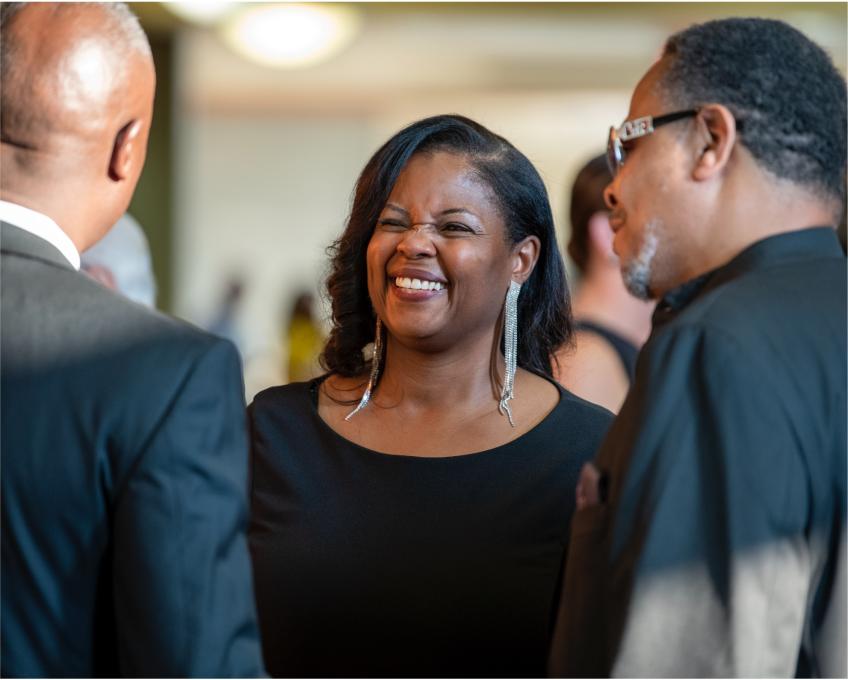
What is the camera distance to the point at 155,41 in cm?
834

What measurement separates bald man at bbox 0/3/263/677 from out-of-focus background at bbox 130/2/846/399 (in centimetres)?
119

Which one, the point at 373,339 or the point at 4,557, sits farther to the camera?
the point at 373,339

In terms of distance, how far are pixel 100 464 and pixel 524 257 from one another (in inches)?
46.0

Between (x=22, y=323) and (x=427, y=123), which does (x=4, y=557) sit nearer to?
(x=22, y=323)

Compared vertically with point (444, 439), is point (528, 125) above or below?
above

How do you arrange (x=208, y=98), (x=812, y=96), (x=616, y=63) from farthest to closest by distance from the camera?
(x=208, y=98) < (x=616, y=63) < (x=812, y=96)

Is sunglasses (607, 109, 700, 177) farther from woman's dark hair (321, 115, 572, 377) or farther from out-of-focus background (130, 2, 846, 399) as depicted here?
out-of-focus background (130, 2, 846, 399)

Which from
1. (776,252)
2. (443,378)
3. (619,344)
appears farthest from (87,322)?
(619,344)

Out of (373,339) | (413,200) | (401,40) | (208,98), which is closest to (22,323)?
(413,200)

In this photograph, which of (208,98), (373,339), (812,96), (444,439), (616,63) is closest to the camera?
(812,96)

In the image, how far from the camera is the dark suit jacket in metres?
1.38

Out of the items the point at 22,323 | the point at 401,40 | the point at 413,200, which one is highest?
the point at 401,40

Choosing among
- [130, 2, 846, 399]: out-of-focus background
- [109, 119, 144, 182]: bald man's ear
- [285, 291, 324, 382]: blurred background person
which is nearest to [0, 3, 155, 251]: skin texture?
[109, 119, 144, 182]: bald man's ear

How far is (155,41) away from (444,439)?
683 centimetres
